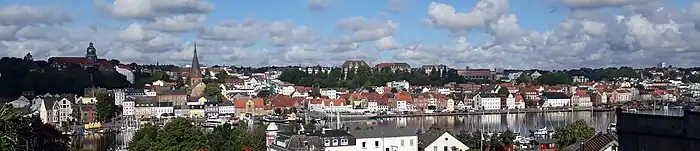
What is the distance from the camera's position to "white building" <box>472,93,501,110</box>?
59.2 meters

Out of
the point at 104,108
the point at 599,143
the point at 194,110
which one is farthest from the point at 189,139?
the point at 194,110

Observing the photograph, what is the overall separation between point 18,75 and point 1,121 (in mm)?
53794

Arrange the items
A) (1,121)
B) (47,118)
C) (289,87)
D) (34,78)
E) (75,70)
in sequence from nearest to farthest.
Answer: (1,121), (47,118), (34,78), (75,70), (289,87)

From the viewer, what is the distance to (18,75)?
60688 mm

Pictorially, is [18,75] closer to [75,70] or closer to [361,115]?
[75,70]

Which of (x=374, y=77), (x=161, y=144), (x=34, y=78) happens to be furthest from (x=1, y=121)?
(x=374, y=77)

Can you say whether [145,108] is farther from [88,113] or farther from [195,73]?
[195,73]

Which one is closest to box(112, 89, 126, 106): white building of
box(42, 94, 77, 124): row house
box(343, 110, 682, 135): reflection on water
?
box(42, 94, 77, 124): row house

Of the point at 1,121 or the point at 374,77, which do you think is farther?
the point at 374,77

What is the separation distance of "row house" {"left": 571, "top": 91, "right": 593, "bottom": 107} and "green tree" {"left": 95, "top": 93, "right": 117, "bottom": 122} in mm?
36579

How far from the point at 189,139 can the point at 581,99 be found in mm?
51052

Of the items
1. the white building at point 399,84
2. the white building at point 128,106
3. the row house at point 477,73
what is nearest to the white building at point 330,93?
the white building at point 399,84

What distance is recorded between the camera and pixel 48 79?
57312 mm

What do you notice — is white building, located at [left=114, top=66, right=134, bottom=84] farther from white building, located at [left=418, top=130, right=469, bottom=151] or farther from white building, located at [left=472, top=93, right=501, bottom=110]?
white building, located at [left=418, top=130, right=469, bottom=151]
